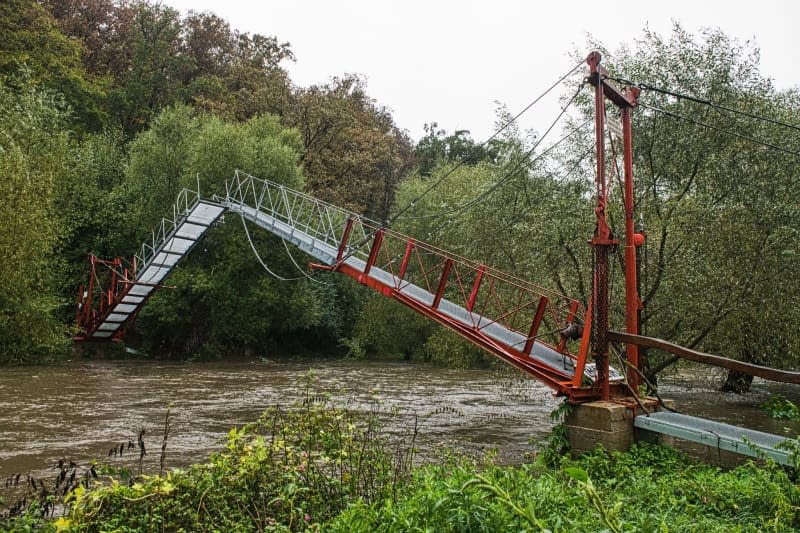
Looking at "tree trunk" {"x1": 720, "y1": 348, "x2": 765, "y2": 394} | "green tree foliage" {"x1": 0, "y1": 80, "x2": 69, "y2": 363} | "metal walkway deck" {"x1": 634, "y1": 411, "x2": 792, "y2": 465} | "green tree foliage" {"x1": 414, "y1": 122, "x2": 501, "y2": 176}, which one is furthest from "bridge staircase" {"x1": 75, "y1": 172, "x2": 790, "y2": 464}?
"green tree foliage" {"x1": 414, "y1": 122, "x2": 501, "y2": 176}

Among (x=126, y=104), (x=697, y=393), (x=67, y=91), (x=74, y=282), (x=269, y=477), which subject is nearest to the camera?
(x=269, y=477)

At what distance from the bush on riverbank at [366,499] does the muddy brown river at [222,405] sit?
3.24 ft

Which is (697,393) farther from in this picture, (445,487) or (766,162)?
(445,487)

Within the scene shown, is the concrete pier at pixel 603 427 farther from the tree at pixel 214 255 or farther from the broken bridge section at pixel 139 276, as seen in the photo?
the tree at pixel 214 255

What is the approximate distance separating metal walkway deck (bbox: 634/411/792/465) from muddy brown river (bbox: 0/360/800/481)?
Result: 5.68ft

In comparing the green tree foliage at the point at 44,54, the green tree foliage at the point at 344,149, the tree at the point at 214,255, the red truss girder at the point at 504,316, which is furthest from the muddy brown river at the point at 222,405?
the green tree foliage at the point at 44,54

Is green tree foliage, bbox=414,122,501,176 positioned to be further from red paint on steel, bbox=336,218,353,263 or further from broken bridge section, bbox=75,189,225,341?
red paint on steel, bbox=336,218,353,263

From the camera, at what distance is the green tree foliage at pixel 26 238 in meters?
18.1

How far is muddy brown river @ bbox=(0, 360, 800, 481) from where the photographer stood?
871 centimetres

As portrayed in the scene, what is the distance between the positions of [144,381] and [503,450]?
11.9m

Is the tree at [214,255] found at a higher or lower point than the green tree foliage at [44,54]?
lower

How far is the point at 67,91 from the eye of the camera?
30.4 meters

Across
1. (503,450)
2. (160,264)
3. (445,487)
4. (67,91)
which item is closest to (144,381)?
(160,264)

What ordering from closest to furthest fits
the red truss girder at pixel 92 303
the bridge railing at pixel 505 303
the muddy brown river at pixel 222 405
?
the muddy brown river at pixel 222 405 → the bridge railing at pixel 505 303 → the red truss girder at pixel 92 303
